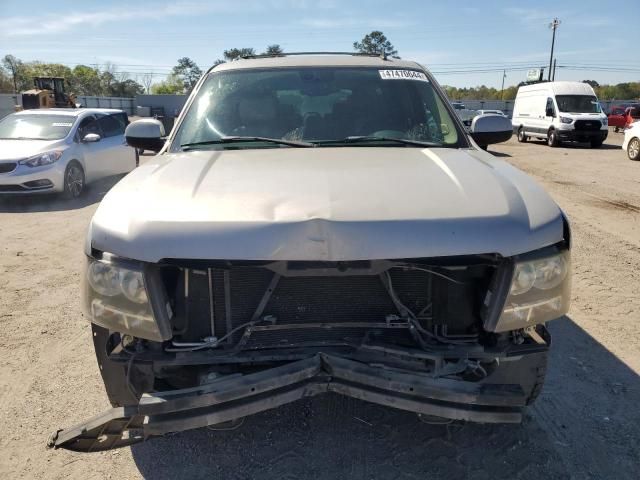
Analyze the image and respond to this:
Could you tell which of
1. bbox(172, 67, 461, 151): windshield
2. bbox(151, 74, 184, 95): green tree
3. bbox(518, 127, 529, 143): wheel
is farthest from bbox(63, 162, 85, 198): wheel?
bbox(151, 74, 184, 95): green tree

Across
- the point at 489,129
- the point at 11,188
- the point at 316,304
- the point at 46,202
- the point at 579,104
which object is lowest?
the point at 46,202

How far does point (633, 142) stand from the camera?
1611 cm

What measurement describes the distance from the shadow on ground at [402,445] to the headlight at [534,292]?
81 centimetres

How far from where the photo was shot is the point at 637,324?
4090mm

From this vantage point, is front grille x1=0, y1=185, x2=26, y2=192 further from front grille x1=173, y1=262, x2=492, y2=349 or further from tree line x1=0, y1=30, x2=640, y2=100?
tree line x1=0, y1=30, x2=640, y2=100

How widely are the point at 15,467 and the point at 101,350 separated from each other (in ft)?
2.69

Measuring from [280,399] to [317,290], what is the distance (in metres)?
0.50

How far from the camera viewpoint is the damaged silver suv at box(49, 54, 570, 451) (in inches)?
79.4

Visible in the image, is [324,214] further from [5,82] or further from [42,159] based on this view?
[5,82]

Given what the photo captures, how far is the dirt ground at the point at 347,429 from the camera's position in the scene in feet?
8.21

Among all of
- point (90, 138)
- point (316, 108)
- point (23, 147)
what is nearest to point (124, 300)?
point (316, 108)

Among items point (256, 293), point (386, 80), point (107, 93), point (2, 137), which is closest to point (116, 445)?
point (256, 293)

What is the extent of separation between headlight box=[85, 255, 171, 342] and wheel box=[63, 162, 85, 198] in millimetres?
8116

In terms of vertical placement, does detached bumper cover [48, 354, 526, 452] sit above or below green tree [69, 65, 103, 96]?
below
